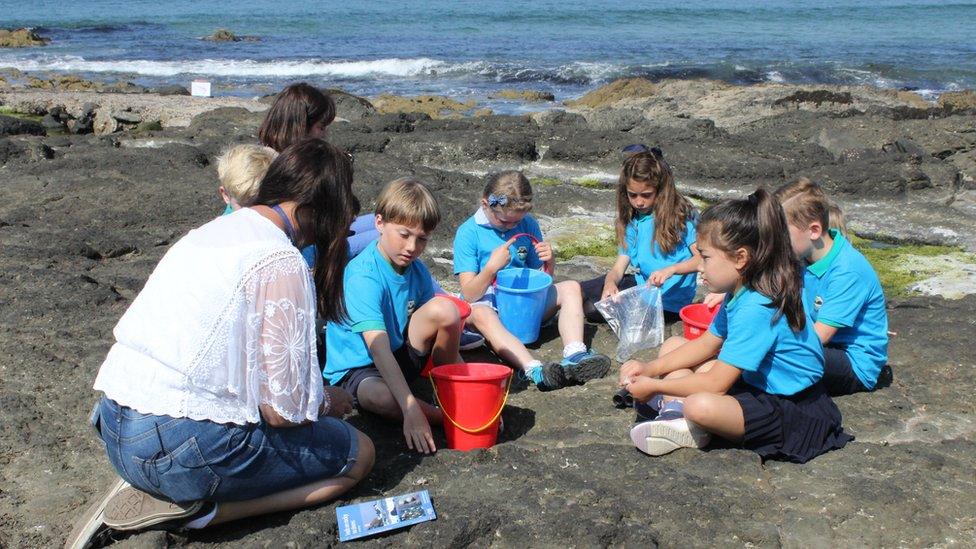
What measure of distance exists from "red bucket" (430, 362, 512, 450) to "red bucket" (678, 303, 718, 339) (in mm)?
1365

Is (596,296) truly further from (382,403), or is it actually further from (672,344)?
(382,403)

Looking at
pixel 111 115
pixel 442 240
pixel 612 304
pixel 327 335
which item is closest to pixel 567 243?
pixel 442 240

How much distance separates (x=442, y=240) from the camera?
7465 millimetres

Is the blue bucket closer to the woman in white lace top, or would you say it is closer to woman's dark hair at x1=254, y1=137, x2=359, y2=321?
woman's dark hair at x1=254, y1=137, x2=359, y2=321

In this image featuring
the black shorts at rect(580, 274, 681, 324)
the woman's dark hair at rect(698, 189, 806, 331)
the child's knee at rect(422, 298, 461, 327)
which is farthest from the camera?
the black shorts at rect(580, 274, 681, 324)

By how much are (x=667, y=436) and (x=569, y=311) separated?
151 centimetres

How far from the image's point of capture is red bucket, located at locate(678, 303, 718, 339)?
191 inches

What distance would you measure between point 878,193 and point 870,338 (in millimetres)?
5111

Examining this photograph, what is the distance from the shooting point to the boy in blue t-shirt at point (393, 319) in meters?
4.00

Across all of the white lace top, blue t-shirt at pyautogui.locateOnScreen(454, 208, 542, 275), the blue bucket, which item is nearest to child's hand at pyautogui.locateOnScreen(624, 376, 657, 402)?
the blue bucket

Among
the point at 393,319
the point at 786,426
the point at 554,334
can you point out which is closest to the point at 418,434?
the point at 393,319

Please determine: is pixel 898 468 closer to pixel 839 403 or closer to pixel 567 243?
pixel 839 403

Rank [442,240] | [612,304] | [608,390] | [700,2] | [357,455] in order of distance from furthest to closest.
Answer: [700,2] → [442,240] → [612,304] → [608,390] → [357,455]

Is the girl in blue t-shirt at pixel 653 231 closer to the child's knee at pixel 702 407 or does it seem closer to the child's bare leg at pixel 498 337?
the child's bare leg at pixel 498 337
